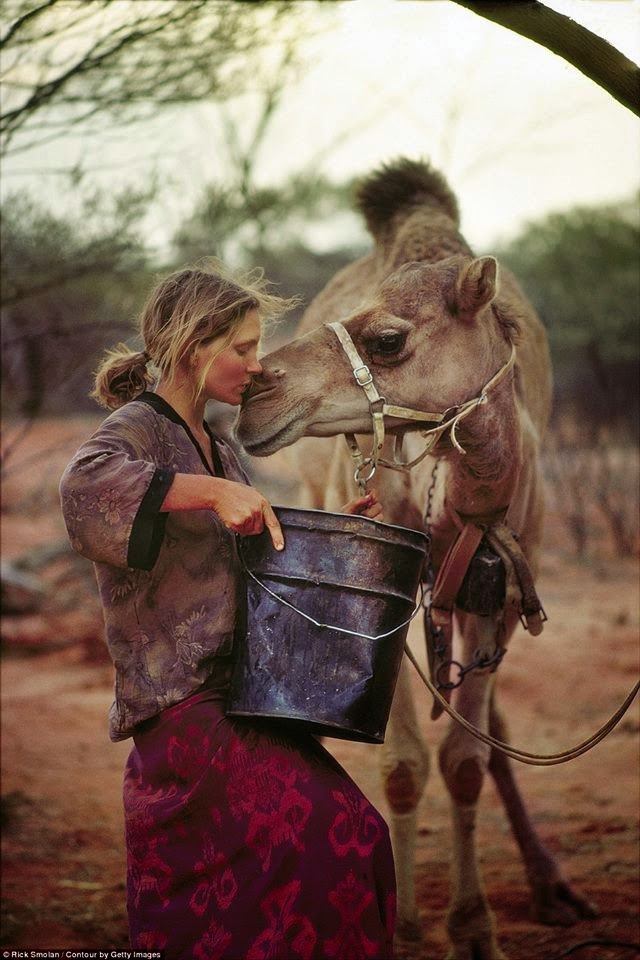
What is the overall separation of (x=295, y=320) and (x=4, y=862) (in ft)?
52.8

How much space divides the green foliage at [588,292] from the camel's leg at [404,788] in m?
8.95

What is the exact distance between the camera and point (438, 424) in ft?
10.0

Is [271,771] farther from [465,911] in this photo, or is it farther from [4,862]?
[4,862]

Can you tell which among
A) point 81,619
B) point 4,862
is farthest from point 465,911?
point 81,619

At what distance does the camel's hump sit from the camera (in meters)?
4.71

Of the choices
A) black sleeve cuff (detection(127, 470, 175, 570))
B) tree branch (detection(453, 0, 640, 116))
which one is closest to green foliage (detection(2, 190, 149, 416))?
black sleeve cuff (detection(127, 470, 175, 570))

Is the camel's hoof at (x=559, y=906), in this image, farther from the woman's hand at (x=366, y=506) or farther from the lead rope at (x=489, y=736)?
the woman's hand at (x=366, y=506)

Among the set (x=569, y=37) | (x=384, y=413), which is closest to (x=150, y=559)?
(x=384, y=413)

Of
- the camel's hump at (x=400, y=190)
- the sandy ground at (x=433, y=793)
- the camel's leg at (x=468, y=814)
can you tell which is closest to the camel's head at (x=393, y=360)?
the camel's leg at (x=468, y=814)

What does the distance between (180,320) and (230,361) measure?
0.17 meters

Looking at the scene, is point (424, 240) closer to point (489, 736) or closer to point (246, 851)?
point (489, 736)

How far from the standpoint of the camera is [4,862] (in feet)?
15.2

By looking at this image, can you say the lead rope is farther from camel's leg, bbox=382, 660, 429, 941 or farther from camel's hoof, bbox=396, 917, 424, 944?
camel's hoof, bbox=396, 917, 424, 944

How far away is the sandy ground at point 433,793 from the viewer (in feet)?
13.4
